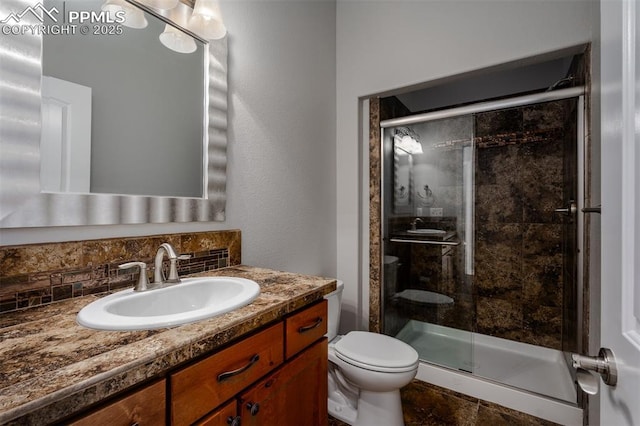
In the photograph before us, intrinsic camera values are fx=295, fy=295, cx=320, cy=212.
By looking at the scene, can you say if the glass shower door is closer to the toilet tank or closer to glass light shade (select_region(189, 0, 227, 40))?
the toilet tank

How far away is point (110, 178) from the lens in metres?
1.02

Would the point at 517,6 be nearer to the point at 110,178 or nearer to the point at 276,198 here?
the point at 276,198

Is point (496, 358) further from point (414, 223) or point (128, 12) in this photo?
point (128, 12)

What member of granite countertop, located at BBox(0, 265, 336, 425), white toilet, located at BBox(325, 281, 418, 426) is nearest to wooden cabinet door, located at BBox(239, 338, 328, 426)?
granite countertop, located at BBox(0, 265, 336, 425)

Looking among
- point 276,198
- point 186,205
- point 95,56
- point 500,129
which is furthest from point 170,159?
point 500,129

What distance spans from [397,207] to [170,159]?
1.72m

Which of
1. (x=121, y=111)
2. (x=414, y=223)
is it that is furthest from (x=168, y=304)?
(x=414, y=223)

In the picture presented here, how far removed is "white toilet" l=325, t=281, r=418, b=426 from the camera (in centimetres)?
140

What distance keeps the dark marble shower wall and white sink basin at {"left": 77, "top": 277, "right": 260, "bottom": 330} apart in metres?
2.19

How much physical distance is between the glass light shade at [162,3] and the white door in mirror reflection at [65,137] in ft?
1.36

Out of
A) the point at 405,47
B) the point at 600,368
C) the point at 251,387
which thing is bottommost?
the point at 251,387

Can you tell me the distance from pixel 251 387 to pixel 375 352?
958mm

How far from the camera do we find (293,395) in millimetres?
935

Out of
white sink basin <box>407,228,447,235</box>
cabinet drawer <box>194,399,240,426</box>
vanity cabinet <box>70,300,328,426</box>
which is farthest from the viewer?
white sink basin <box>407,228,447,235</box>
